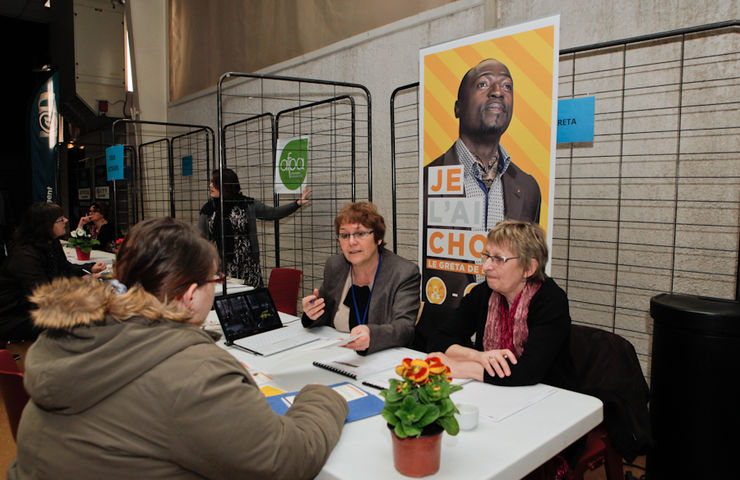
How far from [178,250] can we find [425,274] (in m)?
1.85

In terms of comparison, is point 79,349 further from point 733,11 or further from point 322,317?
point 733,11

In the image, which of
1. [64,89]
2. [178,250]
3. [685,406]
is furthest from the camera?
[64,89]

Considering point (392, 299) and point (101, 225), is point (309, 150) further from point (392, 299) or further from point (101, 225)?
point (101, 225)

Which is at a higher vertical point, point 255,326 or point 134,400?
point 134,400

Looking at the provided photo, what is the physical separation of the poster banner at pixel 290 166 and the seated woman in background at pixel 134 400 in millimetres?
2617

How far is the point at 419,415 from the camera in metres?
1.03

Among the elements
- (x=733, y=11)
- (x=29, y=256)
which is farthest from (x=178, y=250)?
(x=29, y=256)

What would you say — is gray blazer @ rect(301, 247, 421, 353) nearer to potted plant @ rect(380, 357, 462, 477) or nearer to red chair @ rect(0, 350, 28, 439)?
potted plant @ rect(380, 357, 462, 477)

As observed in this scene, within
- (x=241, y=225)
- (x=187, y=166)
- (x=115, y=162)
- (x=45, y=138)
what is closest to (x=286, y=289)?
(x=241, y=225)

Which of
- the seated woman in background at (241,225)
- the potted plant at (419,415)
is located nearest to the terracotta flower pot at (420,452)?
the potted plant at (419,415)

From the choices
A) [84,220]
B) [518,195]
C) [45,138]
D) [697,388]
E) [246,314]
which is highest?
[45,138]

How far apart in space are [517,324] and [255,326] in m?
1.13

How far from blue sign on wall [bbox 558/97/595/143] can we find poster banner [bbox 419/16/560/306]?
0.24 meters

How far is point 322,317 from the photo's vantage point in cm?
239
